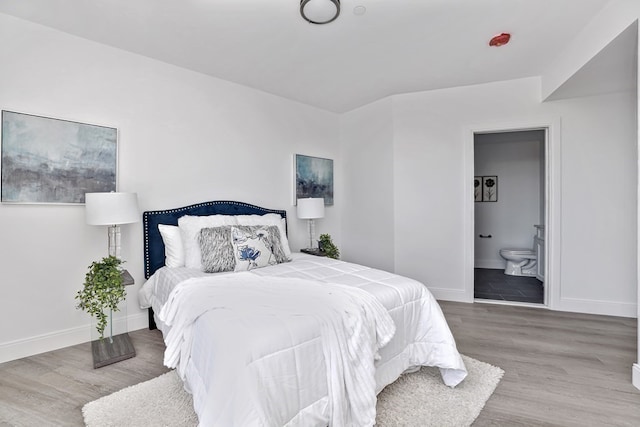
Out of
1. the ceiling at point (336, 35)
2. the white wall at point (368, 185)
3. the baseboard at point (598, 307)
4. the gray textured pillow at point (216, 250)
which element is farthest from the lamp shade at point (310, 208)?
the baseboard at point (598, 307)

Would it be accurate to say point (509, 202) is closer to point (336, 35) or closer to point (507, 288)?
point (507, 288)

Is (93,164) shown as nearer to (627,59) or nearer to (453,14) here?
(453,14)

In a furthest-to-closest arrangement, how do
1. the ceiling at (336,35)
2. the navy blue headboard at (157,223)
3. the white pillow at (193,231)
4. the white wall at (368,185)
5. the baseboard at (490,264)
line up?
the baseboard at (490,264) → the white wall at (368,185) → the navy blue headboard at (157,223) → the white pillow at (193,231) → the ceiling at (336,35)

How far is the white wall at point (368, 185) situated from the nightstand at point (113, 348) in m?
2.99

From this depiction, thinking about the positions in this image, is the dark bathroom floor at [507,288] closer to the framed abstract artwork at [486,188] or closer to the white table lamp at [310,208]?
the framed abstract artwork at [486,188]

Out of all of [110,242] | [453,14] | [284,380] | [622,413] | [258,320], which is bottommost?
[622,413]

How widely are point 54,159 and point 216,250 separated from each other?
150cm

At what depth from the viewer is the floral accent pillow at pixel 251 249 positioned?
8.84ft

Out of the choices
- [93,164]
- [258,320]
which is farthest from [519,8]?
[93,164]

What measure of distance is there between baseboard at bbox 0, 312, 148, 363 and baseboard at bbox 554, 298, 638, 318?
4.88m

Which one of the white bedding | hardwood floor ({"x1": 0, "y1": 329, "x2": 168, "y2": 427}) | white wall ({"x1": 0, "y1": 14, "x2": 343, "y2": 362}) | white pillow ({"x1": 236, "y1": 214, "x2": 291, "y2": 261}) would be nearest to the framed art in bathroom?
white wall ({"x1": 0, "y1": 14, "x2": 343, "y2": 362})

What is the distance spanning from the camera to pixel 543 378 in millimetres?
2148

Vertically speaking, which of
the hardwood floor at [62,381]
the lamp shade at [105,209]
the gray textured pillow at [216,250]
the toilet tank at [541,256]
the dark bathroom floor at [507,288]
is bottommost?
the hardwood floor at [62,381]

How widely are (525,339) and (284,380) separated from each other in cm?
250
